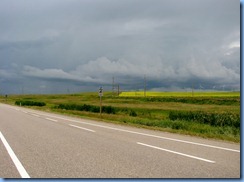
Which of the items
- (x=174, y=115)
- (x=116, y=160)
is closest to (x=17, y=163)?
(x=116, y=160)

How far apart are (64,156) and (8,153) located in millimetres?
2206

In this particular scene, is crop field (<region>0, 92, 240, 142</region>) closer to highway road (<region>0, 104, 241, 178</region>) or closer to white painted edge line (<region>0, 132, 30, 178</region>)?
highway road (<region>0, 104, 241, 178</region>)

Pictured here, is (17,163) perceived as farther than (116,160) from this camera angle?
No

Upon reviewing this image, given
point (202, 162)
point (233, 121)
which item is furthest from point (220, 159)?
point (233, 121)

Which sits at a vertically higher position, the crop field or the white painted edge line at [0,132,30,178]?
the white painted edge line at [0,132,30,178]

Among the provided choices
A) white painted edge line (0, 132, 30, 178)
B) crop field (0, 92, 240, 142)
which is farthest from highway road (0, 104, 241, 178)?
crop field (0, 92, 240, 142)

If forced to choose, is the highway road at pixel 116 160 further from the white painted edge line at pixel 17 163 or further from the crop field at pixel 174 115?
the crop field at pixel 174 115

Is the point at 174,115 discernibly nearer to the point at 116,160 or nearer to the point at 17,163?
the point at 116,160

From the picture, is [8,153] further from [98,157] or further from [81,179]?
[81,179]

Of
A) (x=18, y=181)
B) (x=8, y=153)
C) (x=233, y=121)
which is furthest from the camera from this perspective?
(x=233, y=121)

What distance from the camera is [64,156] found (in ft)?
32.4

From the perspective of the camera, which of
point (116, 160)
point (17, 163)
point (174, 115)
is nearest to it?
point (17, 163)

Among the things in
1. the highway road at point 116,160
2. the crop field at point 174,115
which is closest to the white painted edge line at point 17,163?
the highway road at point 116,160

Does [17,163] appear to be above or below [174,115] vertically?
above
